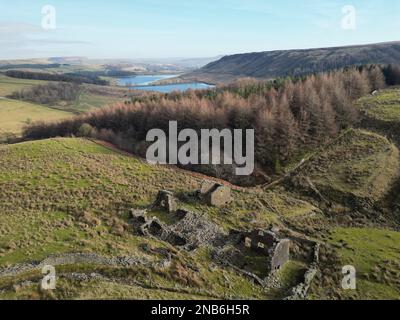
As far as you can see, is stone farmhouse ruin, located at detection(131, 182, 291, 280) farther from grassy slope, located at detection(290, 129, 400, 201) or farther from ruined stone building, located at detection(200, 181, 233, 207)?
grassy slope, located at detection(290, 129, 400, 201)

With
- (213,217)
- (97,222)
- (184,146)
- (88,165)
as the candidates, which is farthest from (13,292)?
(184,146)

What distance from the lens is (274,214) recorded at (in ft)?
134

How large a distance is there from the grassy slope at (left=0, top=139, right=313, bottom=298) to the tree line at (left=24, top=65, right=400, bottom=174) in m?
15.8

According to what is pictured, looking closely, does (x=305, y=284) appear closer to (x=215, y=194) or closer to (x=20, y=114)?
(x=215, y=194)

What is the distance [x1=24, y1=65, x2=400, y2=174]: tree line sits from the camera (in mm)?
65125

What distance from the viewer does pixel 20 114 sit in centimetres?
11688

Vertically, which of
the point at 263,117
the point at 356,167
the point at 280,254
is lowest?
the point at 280,254

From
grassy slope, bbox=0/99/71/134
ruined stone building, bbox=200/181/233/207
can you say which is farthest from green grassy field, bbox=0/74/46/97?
ruined stone building, bbox=200/181/233/207

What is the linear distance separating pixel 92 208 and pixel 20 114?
94.5 meters

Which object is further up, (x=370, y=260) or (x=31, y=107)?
(x=31, y=107)

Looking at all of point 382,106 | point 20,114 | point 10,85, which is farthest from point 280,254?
point 10,85
